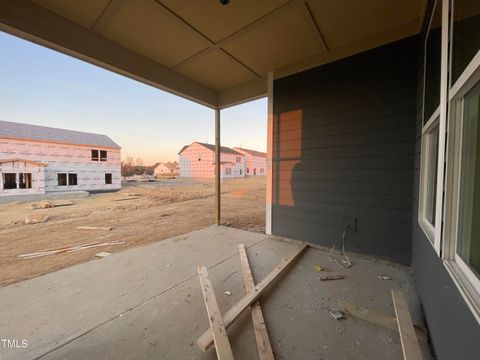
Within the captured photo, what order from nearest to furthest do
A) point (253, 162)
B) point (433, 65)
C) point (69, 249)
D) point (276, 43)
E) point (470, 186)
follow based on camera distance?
point (470, 186), point (433, 65), point (276, 43), point (69, 249), point (253, 162)

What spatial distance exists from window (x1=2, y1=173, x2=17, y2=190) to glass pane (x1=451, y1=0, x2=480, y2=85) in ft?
56.5

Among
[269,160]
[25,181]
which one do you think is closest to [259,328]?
[269,160]

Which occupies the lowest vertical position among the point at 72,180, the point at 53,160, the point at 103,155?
the point at 72,180

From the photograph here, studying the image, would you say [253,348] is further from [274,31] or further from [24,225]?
[24,225]

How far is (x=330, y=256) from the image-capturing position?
2.64 metres

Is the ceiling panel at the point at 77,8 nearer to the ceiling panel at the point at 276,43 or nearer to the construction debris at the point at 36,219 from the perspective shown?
the ceiling panel at the point at 276,43

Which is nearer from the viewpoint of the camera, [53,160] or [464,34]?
[464,34]

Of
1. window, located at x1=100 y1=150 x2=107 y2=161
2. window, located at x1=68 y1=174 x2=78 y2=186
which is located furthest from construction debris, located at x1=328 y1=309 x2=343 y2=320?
window, located at x1=100 y1=150 x2=107 y2=161

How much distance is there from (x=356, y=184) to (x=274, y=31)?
7.13 feet

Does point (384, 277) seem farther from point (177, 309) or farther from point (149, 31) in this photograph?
point (149, 31)

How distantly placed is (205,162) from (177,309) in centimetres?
2310

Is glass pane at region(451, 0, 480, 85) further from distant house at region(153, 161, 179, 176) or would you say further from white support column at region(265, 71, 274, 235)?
Answer: distant house at region(153, 161, 179, 176)

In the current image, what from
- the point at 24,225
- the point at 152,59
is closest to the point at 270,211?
the point at 152,59

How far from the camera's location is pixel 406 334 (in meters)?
1.20
